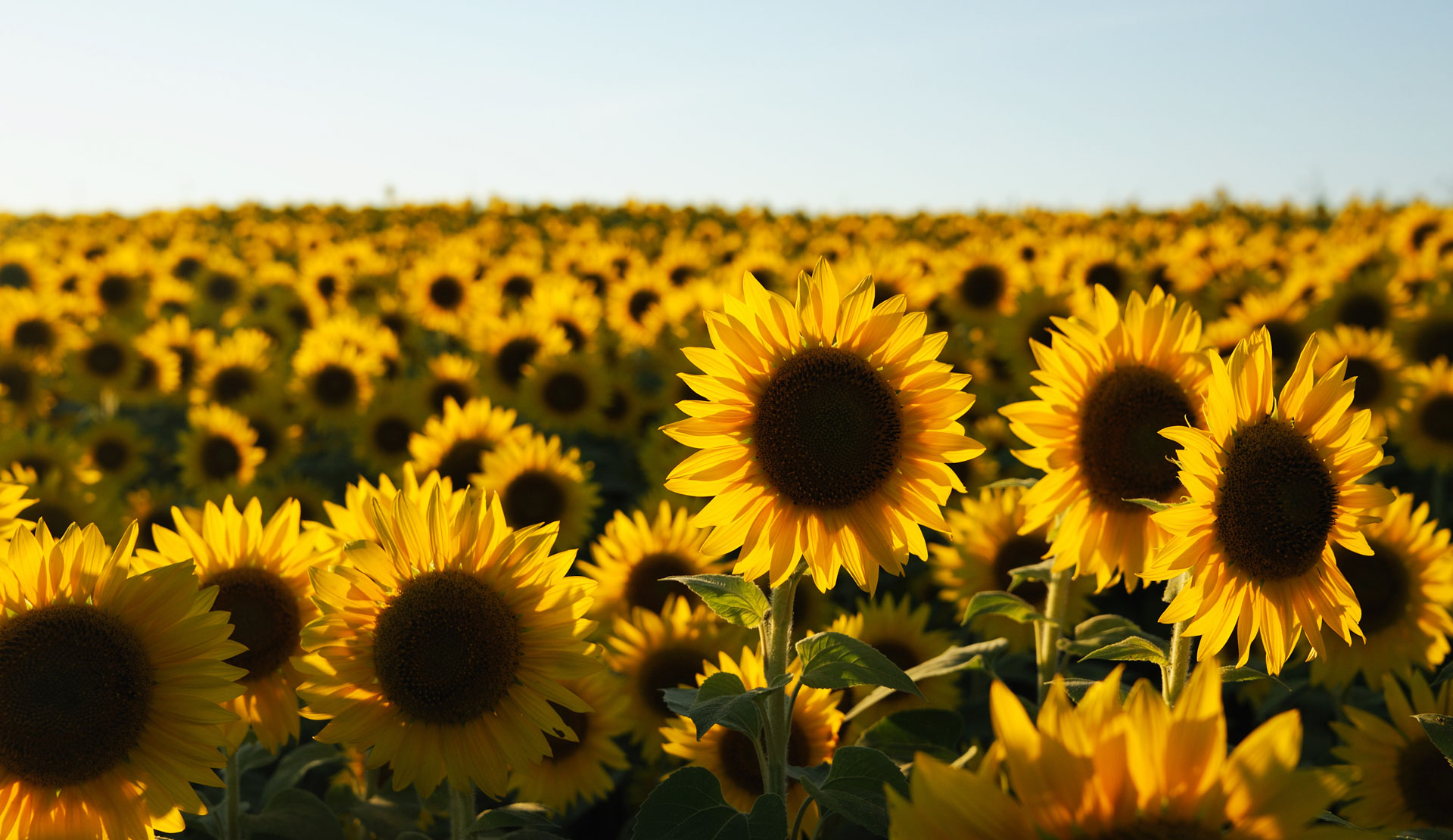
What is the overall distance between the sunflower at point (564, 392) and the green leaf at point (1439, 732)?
685 cm

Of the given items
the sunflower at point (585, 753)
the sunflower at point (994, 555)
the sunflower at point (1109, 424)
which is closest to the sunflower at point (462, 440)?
the sunflower at point (585, 753)

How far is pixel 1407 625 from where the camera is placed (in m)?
4.11

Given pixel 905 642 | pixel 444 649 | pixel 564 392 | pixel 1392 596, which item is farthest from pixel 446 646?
pixel 564 392

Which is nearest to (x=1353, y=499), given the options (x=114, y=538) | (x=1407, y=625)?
(x=1407, y=625)

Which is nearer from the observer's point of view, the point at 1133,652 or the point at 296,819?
the point at 1133,652

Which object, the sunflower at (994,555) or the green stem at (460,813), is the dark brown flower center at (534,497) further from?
the green stem at (460,813)

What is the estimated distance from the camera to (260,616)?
309 cm

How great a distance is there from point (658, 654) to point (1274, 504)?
2.68 meters

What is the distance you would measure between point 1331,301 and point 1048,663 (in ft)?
23.8

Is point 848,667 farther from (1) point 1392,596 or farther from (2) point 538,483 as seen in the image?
(2) point 538,483

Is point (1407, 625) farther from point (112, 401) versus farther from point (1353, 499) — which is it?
point (112, 401)

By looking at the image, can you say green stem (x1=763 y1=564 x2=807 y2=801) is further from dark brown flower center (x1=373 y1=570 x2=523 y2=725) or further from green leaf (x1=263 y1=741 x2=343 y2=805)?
green leaf (x1=263 y1=741 x2=343 y2=805)

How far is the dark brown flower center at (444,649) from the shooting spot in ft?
8.87

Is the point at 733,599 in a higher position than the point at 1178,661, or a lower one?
higher
